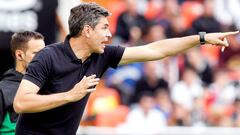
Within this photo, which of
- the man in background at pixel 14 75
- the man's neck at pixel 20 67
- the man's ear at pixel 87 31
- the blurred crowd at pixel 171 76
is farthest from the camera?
the blurred crowd at pixel 171 76

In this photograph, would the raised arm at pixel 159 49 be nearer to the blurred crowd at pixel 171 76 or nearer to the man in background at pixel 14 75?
the man in background at pixel 14 75

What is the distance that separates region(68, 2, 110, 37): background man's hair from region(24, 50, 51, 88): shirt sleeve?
295 mm

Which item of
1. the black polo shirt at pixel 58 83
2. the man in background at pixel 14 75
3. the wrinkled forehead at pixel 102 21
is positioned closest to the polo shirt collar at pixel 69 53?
the black polo shirt at pixel 58 83

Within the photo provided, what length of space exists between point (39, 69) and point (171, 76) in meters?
6.34

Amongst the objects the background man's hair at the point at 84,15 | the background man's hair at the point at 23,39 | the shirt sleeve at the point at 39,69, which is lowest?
the background man's hair at the point at 23,39

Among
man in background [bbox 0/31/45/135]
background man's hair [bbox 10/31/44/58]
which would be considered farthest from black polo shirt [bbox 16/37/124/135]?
background man's hair [bbox 10/31/44/58]

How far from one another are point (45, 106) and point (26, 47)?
3.71ft

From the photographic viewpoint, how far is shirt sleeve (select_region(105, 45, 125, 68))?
5617 mm

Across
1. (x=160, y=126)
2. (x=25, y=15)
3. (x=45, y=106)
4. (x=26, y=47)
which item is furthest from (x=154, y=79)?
Answer: (x=45, y=106)

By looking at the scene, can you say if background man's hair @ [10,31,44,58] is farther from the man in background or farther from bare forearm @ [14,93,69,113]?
bare forearm @ [14,93,69,113]

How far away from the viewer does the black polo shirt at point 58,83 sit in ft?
17.2

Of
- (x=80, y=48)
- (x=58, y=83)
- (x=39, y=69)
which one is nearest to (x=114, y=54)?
(x=80, y=48)

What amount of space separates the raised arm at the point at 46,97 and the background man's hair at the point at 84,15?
1.61ft

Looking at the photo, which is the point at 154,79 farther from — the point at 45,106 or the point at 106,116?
the point at 45,106
